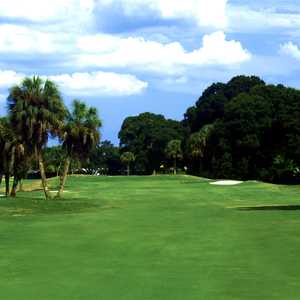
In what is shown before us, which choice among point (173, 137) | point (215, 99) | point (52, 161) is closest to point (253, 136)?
point (215, 99)

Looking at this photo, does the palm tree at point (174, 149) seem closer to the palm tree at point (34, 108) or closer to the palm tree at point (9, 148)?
the palm tree at point (9, 148)

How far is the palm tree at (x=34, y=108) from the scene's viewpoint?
49.0m

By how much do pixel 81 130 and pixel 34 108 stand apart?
5860 millimetres

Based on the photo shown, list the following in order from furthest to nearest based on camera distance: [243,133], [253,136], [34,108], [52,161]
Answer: [52,161] < [243,133] < [253,136] < [34,108]

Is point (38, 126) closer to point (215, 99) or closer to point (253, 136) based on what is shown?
point (253, 136)

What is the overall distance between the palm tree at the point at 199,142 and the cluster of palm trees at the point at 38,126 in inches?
2252

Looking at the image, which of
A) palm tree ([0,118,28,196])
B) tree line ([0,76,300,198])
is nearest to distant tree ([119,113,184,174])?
tree line ([0,76,300,198])

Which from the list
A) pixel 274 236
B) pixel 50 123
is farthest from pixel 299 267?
pixel 50 123

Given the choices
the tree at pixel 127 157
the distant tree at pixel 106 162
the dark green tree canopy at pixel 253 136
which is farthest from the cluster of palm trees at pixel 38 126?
the distant tree at pixel 106 162

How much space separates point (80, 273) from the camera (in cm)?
1345

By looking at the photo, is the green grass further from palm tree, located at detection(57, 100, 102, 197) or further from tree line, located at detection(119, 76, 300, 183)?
tree line, located at detection(119, 76, 300, 183)

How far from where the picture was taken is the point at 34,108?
4916 centimetres

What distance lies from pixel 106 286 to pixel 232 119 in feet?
299

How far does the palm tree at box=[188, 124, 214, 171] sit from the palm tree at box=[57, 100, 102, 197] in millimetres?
56657
